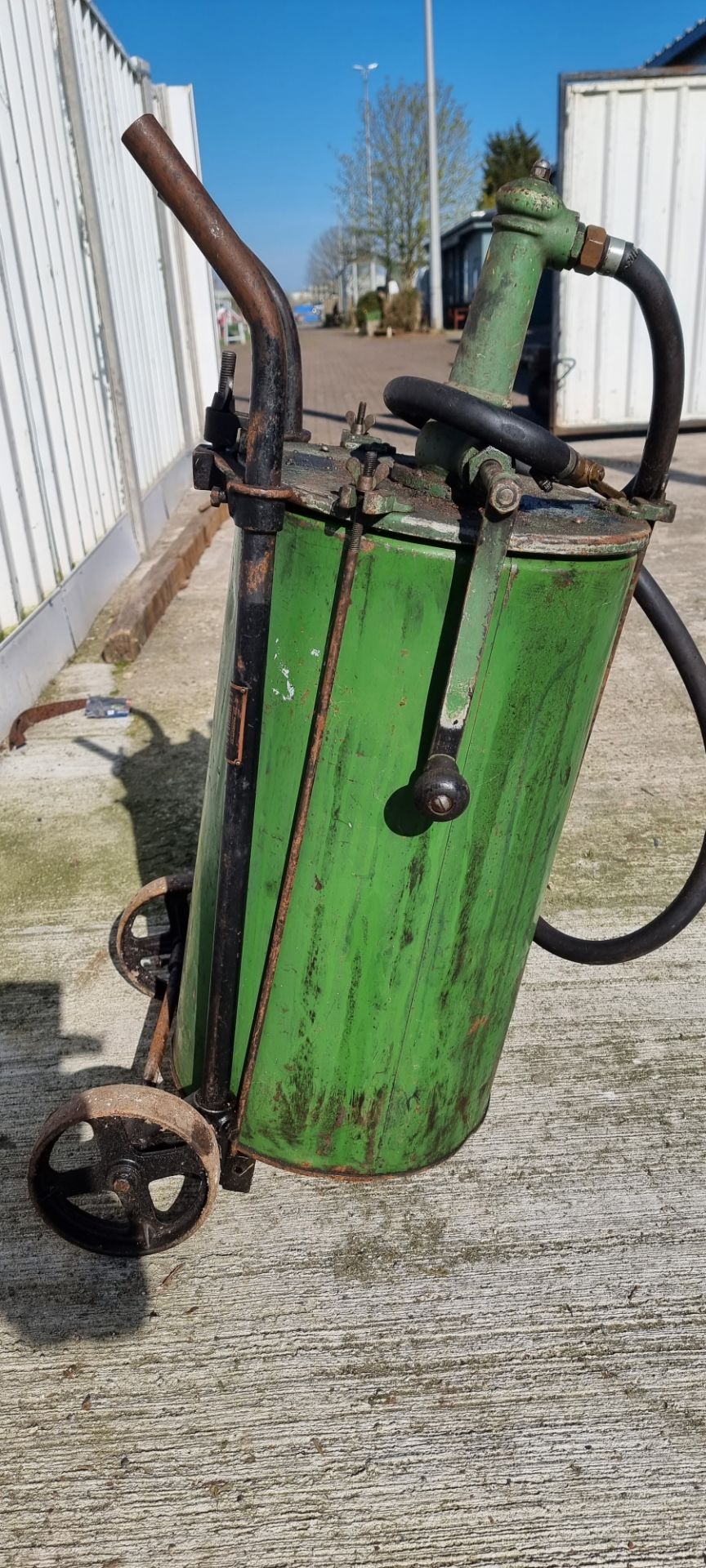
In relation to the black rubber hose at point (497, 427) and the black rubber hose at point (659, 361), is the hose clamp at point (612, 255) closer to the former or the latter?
the black rubber hose at point (659, 361)

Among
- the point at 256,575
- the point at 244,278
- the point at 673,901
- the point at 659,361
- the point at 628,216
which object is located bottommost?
the point at 673,901

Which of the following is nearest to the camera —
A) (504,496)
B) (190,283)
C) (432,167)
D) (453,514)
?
(504,496)

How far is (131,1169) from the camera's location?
149 centimetres

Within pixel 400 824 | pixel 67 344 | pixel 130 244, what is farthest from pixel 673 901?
pixel 130 244

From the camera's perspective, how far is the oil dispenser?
3.79ft

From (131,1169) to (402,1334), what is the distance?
0.48 m

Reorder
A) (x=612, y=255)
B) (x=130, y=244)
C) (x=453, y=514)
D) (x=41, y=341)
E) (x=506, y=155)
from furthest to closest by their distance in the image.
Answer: (x=506, y=155)
(x=130, y=244)
(x=41, y=341)
(x=612, y=255)
(x=453, y=514)

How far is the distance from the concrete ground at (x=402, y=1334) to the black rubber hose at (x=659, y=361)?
1172 millimetres

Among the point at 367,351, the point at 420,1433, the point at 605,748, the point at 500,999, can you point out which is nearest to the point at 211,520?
the point at 605,748

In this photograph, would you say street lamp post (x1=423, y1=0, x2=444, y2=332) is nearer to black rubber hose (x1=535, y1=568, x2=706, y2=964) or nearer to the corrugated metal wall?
the corrugated metal wall

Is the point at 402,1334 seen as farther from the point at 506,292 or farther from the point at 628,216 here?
the point at 628,216

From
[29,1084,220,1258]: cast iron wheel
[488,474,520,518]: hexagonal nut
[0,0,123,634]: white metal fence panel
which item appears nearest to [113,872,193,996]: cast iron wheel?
[29,1084,220,1258]: cast iron wheel

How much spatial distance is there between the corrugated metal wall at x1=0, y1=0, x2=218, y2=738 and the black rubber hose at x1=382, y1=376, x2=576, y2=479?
251 cm

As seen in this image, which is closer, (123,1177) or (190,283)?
(123,1177)
